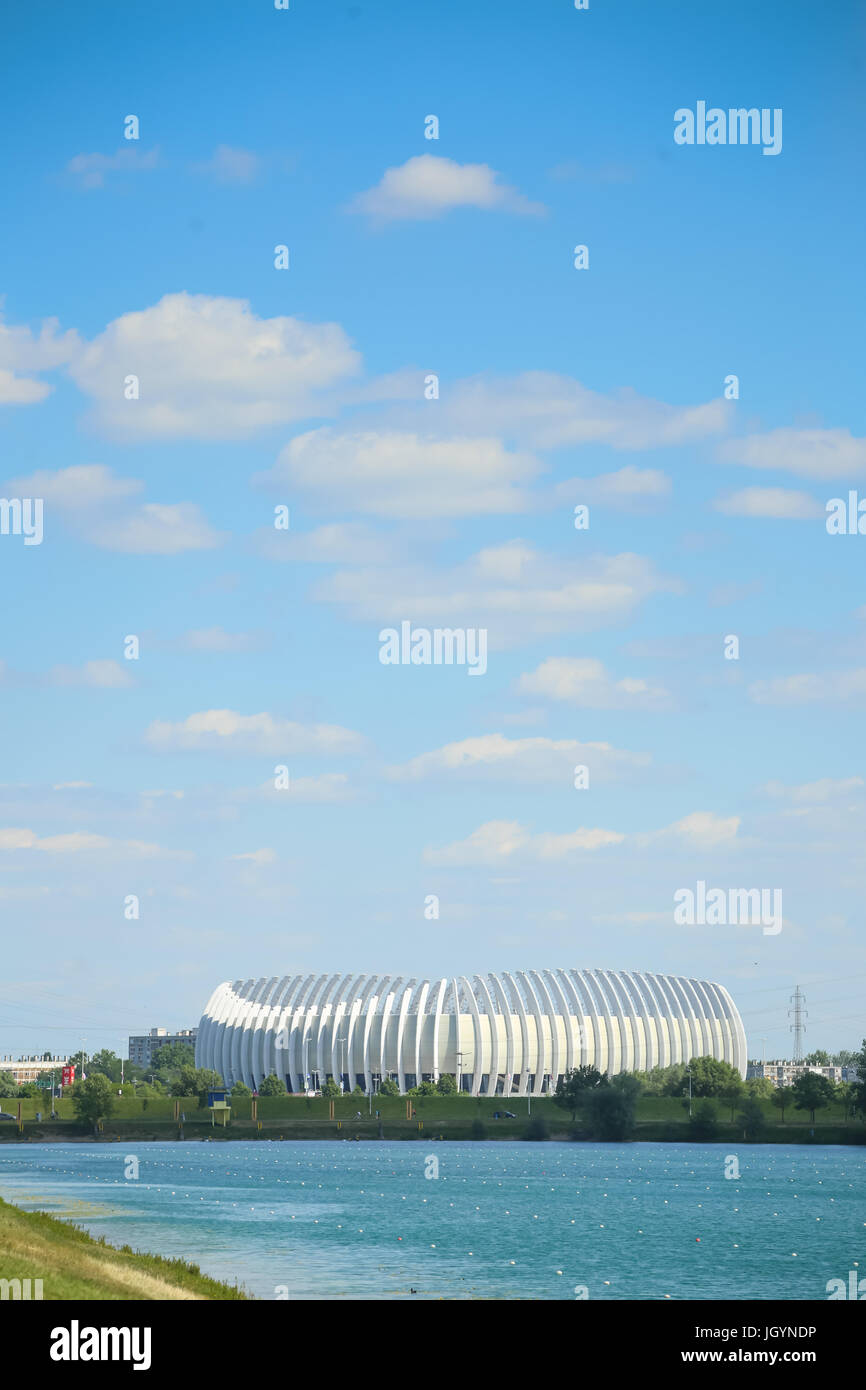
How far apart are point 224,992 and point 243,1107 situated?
167ft

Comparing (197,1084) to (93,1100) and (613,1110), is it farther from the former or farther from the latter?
(613,1110)

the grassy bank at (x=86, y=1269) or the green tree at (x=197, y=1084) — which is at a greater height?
the grassy bank at (x=86, y=1269)

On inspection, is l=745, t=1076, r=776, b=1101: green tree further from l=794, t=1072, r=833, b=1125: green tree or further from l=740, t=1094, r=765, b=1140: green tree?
l=794, t=1072, r=833, b=1125: green tree

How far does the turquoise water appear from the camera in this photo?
154ft

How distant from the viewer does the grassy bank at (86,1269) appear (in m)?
28.8

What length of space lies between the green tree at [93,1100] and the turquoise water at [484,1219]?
26.4 metres

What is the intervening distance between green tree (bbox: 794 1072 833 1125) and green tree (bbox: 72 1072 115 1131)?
200 ft

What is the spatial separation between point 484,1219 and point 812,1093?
216 ft

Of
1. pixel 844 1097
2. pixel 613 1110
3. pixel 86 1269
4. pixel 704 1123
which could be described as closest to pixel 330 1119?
pixel 613 1110

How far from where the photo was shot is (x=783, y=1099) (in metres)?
128

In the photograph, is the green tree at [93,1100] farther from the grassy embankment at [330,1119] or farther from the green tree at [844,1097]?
the green tree at [844,1097]

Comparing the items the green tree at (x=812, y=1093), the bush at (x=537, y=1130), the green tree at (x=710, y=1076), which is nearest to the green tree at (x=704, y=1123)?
the green tree at (x=812, y=1093)

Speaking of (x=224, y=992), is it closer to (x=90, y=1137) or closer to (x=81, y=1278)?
(x=90, y=1137)
